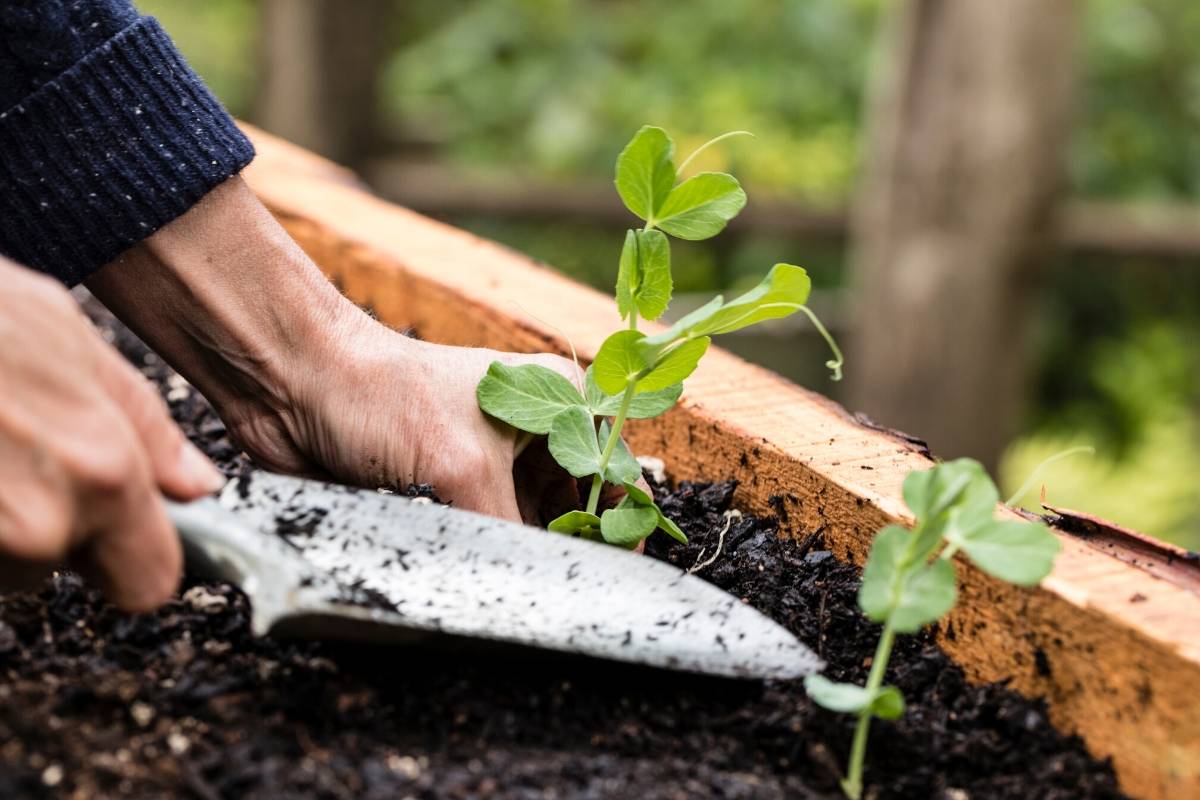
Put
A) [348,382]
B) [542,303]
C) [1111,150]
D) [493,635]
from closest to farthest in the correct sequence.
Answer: [493,635] → [348,382] → [542,303] → [1111,150]

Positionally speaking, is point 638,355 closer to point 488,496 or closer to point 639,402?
point 639,402

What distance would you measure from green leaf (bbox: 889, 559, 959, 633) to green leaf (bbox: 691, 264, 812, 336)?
22cm

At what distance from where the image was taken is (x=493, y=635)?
87 cm

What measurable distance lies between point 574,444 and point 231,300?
37 centimetres

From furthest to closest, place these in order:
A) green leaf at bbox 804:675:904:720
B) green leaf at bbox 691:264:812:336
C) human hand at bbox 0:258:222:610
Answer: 1. green leaf at bbox 691:264:812:336
2. green leaf at bbox 804:675:904:720
3. human hand at bbox 0:258:222:610

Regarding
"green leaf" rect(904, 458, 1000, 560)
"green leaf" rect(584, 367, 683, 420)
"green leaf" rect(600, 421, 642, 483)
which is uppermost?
"green leaf" rect(904, 458, 1000, 560)

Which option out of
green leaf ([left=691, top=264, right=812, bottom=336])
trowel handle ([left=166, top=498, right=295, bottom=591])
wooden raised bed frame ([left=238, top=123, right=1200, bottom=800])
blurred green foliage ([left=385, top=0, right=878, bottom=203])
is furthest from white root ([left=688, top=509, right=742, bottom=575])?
blurred green foliage ([left=385, top=0, right=878, bottom=203])

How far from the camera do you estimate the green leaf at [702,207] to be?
102 cm

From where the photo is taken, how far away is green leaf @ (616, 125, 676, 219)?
3.20 ft

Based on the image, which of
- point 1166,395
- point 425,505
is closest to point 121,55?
point 425,505

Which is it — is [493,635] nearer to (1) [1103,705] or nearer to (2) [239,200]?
(1) [1103,705]

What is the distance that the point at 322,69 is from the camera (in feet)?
13.0

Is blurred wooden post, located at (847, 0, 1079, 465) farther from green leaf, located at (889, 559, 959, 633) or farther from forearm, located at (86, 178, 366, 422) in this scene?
green leaf, located at (889, 559, 959, 633)

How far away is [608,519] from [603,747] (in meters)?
0.22
